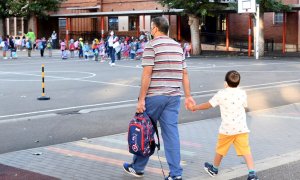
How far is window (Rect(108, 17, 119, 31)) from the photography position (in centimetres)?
5641

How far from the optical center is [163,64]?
6.42 meters

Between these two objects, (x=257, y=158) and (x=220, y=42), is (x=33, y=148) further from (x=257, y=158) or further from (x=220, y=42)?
(x=220, y=42)

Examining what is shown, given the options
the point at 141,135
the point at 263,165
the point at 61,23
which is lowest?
the point at 263,165

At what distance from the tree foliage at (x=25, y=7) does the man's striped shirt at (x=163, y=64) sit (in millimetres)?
47037

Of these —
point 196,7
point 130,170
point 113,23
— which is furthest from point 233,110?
point 113,23

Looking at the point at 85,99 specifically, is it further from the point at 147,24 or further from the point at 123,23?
the point at 123,23

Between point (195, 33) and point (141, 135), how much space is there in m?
37.1

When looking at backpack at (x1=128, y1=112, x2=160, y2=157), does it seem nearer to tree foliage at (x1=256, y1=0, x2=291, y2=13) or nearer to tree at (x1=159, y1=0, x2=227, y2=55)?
tree foliage at (x1=256, y1=0, x2=291, y2=13)

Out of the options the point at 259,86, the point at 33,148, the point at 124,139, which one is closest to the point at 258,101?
the point at 259,86

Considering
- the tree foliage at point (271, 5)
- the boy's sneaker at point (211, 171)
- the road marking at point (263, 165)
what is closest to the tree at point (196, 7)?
the tree foliage at point (271, 5)

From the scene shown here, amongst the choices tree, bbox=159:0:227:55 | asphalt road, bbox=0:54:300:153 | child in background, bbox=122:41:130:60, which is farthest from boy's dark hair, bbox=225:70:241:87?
tree, bbox=159:0:227:55

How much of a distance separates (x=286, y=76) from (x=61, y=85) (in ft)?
29.9

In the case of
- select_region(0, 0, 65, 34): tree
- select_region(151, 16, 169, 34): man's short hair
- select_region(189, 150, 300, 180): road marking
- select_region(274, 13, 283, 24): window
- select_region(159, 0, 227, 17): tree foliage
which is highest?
select_region(0, 0, 65, 34): tree

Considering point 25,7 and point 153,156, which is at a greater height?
point 25,7
